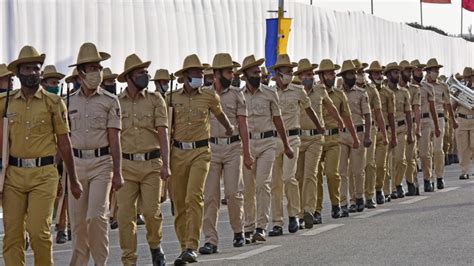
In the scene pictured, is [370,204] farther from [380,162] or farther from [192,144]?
[192,144]

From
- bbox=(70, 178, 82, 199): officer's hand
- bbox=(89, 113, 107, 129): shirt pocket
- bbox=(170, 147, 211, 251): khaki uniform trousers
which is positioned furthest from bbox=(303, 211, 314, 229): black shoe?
bbox=(70, 178, 82, 199): officer's hand

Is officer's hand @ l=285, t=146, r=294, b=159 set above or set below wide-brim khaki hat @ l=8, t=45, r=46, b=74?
below

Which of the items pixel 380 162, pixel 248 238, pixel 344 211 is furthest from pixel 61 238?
pixel 380 162

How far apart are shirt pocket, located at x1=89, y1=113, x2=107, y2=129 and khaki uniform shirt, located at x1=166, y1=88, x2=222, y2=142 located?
2015mm

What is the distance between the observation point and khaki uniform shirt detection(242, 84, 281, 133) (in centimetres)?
1736

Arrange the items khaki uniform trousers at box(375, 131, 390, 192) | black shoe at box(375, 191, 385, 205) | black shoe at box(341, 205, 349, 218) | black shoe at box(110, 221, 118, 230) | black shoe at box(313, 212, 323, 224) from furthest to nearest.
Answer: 1. khaki uniform trousers at box(375, 131, 390, 192)
2. black shoe at box(375, 191, 385, 205)
3. black shoe at box(341, 205, 349, 218)
4. black shoe at box(110, 221, 118, 230)
5. black shoe at box(313, 212, 323, 224)

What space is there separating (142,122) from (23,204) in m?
2.26

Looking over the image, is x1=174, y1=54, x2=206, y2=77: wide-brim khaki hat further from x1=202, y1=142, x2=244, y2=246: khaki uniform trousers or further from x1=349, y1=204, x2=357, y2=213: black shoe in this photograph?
x1=349, y1=204, x2=357, y2=213: black shoe

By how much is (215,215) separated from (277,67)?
119 inches

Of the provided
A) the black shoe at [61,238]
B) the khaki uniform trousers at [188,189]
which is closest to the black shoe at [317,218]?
the black shoe at [61,238]

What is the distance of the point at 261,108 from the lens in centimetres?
1741

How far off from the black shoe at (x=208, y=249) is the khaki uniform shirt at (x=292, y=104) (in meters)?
2.90

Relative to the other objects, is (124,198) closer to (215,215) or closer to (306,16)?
(215,215)

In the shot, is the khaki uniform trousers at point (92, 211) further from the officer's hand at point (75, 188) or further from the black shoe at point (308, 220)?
the black shoe at point (308, 220)
